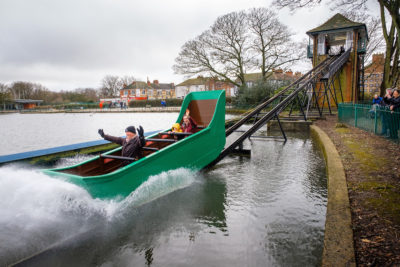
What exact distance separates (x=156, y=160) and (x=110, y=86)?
332ft

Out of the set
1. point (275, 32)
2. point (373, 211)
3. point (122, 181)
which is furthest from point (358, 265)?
point (275, 32)

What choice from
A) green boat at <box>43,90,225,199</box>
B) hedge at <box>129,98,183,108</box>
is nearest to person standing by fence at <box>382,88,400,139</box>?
green boat at <box>43,90,225,199</box>

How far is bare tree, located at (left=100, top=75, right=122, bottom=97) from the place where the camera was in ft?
323

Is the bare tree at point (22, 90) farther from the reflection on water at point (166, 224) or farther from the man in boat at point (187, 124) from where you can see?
the reflection on water at point (166, 224)

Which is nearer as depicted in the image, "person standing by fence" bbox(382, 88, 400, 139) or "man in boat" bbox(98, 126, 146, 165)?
"man in boat" bbox(98, 126, 146, 165)

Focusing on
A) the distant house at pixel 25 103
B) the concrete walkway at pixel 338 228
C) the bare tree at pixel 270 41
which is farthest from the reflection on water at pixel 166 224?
the distant house at pixel 25 103

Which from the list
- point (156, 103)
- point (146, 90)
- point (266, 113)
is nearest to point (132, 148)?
point (266, 113)

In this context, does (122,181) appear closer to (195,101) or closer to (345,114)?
(195,101)

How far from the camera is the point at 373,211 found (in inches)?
133

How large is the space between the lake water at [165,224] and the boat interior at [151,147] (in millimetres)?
616

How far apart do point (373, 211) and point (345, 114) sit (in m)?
11.9

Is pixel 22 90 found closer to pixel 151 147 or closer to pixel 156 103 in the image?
pixel 156 103

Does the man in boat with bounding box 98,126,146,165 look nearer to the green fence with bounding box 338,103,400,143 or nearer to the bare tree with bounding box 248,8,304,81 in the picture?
the green fence with bounding box 338,103,400,143

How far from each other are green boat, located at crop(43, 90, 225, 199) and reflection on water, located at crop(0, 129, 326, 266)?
0.58 feet
